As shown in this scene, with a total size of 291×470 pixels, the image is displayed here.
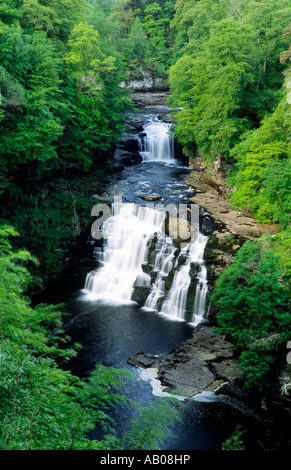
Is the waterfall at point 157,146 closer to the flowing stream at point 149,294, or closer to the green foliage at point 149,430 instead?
the flowing stream at point 149,294

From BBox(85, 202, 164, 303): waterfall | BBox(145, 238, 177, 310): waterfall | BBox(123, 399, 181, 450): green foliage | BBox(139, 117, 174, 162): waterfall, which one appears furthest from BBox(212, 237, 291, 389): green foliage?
BBox(139, 117, 174, 162): waterfall

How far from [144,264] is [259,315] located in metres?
8.40

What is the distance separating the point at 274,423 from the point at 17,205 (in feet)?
55.3

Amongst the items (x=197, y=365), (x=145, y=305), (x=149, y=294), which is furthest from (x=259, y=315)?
(x=145, y=305)

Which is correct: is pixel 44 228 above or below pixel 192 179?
below

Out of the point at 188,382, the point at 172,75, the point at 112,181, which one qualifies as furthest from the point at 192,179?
the point at 188,382

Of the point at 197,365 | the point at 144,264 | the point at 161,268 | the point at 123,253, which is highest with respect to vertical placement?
the point at 123,253

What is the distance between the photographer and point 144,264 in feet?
63.1

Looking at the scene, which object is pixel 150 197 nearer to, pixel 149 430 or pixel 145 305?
pixel 145 305

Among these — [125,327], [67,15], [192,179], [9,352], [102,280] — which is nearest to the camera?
[9,352]

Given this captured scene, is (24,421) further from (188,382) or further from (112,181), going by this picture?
(112,181)

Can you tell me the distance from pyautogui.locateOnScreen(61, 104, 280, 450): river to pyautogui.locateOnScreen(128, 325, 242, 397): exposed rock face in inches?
18.2

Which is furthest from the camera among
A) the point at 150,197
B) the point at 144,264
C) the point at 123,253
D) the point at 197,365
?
the point at 150,197

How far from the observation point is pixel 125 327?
53.9ft
